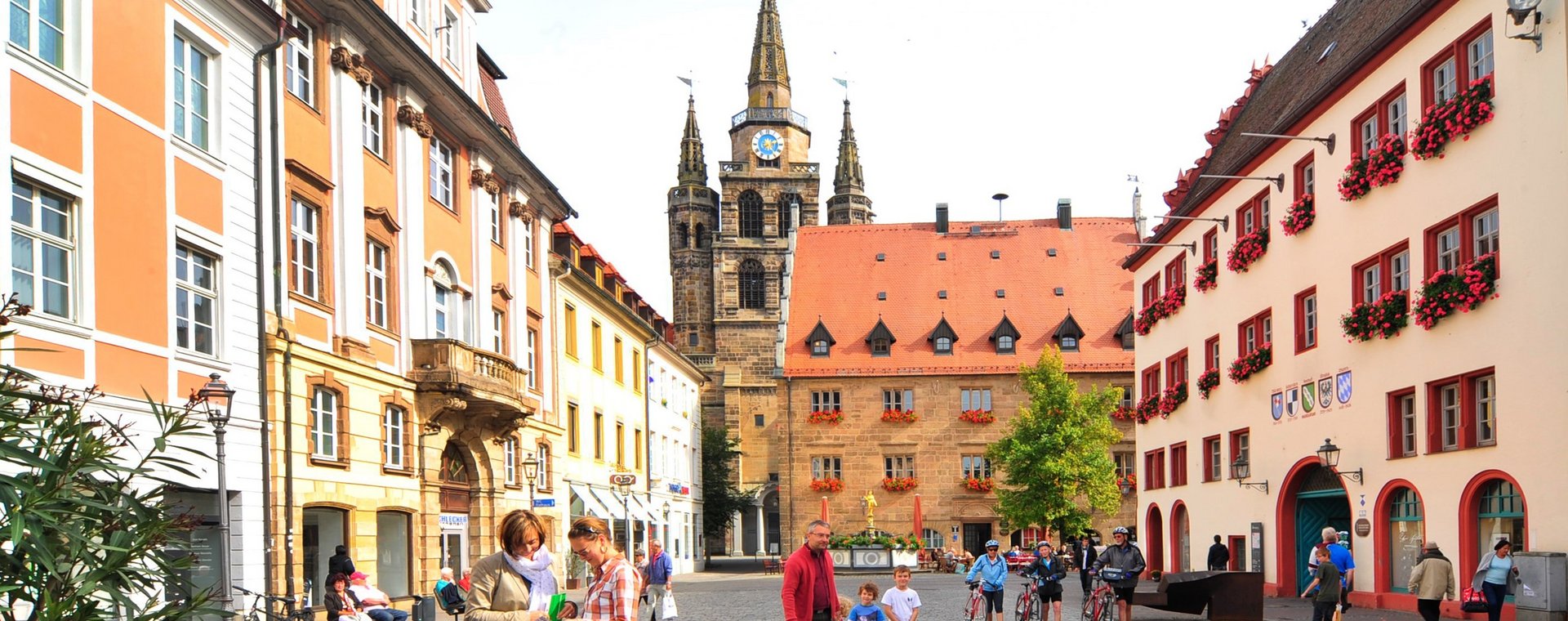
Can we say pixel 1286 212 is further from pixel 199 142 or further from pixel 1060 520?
pixel 1060 520

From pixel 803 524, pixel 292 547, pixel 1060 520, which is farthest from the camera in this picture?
pixel 803 524

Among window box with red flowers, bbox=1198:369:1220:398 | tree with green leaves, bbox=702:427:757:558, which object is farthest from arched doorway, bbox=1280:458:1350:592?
tree with green leaves, bbox=702:427:757:558

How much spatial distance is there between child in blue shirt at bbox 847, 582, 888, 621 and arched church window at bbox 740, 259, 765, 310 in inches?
2932

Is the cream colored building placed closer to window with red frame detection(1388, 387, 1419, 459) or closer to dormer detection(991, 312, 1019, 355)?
window with red frame detection(1388, 387, 1419, 459)

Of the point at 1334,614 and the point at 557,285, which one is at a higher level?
the point at 557,285

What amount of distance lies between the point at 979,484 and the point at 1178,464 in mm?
28510

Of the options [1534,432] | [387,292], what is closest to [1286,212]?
[1534,432]

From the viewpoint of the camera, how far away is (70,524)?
6.64m

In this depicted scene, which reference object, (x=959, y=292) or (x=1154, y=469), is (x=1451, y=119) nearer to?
(x=1154, y=469)

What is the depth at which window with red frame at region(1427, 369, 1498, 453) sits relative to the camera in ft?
67.1

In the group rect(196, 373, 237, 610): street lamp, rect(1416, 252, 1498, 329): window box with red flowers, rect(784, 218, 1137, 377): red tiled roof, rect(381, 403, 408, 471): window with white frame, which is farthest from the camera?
rect(784, 218, 1137, 377): red tiled roof

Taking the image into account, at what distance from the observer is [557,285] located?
38.2 m

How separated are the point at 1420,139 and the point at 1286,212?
6579 millimetres

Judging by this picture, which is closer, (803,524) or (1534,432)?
(1534,432)
